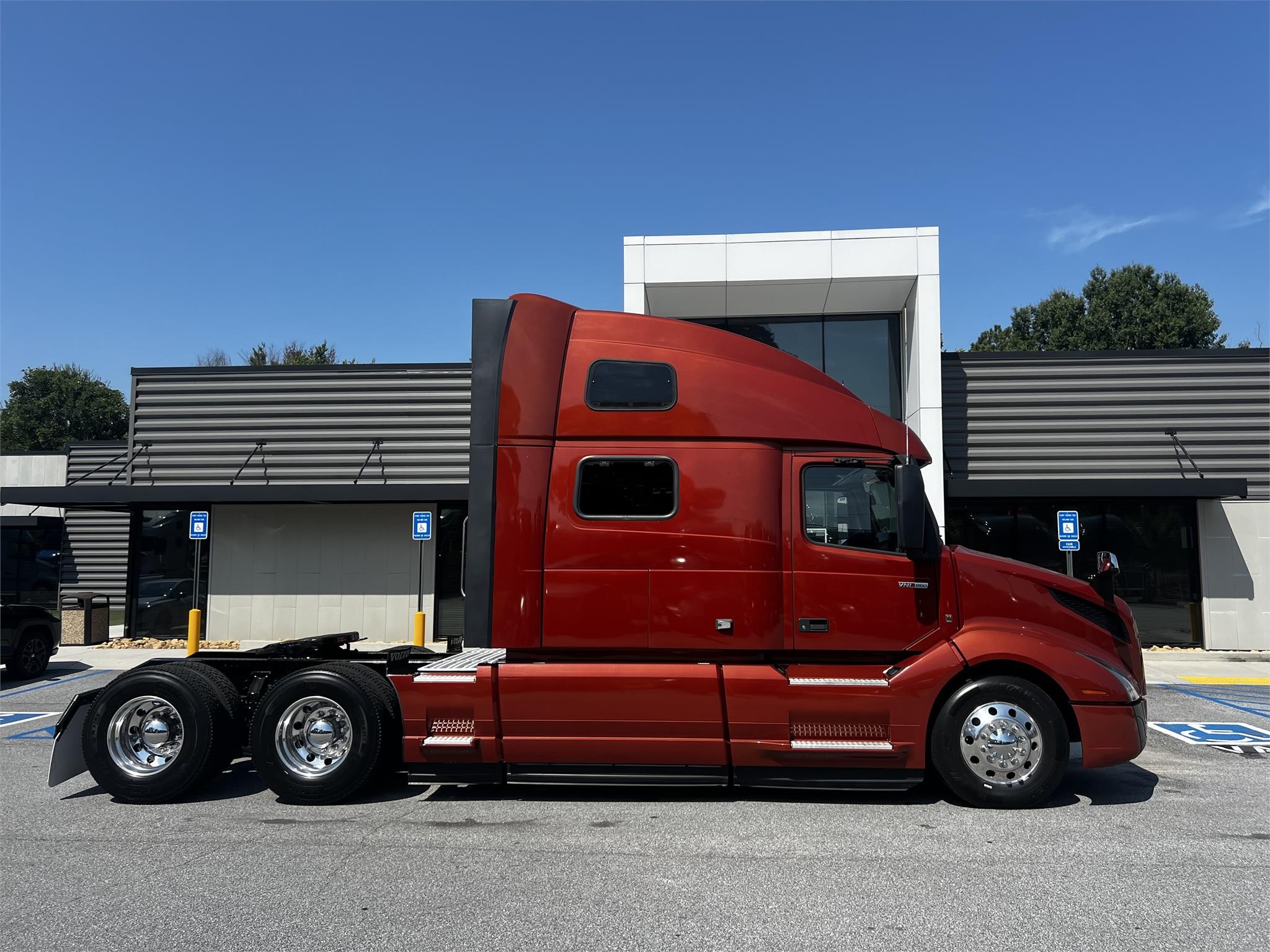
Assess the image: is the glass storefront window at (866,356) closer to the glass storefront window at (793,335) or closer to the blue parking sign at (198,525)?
the glass storefront window at (793,335)

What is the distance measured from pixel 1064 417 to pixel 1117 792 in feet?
40.5

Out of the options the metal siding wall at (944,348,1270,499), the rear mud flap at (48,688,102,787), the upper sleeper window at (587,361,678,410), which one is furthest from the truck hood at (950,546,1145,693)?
the metal siding wall at (944,348,1270,499)

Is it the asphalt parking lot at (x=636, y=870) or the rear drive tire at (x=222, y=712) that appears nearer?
the asphalt parking lot at (x=636, y=870)

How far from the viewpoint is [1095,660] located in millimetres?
6012

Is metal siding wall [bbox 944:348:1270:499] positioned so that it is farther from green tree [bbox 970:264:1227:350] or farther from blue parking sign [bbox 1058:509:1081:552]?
green tree [bbox 970:264:1227:350]

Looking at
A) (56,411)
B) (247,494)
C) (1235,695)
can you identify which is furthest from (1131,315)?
(56,411)

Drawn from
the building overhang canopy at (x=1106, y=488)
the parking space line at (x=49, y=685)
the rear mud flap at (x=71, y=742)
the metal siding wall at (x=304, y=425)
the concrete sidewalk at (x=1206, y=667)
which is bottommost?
the parking space line at (x=49, y=685)

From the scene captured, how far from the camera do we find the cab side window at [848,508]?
20.0 ft

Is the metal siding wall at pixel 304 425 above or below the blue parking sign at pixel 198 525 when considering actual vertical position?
above

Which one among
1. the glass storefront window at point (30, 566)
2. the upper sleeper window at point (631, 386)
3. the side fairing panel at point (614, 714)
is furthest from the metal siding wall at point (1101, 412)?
the glass storefront window at point (30, 566)

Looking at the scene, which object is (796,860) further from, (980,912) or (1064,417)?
(1064,417)

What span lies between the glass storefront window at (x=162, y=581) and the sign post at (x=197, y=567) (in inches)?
10.7

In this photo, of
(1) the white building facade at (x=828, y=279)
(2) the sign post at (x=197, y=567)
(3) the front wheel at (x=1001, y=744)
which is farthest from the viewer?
(1) the white building facade at (x=828, y=279)

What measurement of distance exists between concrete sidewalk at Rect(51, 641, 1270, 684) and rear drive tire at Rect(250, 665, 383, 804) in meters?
6.47
